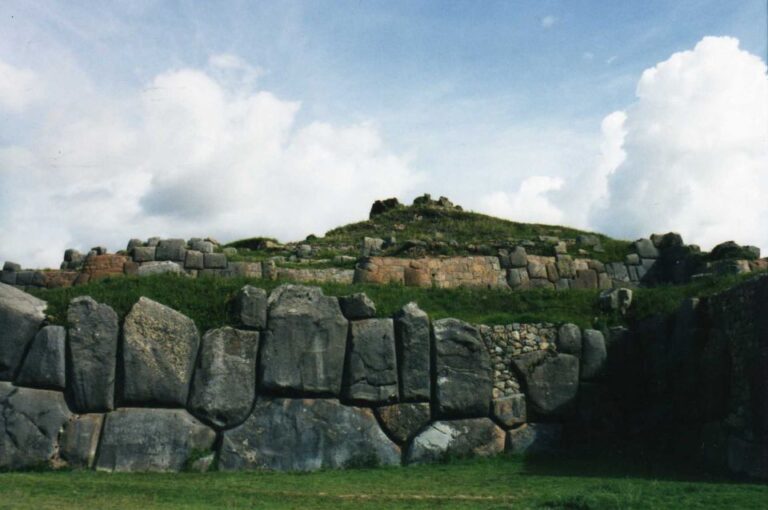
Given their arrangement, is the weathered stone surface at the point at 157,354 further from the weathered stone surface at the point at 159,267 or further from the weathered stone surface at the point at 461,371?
the weathered stone surface at the point at 159,267

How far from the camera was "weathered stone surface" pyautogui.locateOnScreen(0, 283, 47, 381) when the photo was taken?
13.3 meters

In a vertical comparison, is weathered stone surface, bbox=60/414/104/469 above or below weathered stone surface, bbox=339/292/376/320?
below

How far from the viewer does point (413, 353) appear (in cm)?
1452

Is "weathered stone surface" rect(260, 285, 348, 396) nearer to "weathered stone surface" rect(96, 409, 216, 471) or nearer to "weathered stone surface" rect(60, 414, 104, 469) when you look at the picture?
"weathered stone surface" rect(96, 409, 216, 471)

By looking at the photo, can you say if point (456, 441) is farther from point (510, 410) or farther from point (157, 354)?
point (157, 354)

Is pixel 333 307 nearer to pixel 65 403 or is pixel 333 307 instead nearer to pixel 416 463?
pixel 416 463

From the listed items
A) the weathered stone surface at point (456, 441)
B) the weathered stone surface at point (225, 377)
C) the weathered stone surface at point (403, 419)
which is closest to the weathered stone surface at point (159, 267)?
the weathered stone surface at point (225, 377)

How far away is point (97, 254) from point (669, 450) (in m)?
15.3

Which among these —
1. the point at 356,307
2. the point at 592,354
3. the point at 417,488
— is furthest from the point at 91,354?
the point at 592,354

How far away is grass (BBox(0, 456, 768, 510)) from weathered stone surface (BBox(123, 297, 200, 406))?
149cm

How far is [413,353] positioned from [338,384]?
150 cm

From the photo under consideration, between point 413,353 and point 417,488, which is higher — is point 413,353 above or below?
above

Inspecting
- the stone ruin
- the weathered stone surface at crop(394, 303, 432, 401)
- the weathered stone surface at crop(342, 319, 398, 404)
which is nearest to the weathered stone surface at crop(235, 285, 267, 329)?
the stone ruin

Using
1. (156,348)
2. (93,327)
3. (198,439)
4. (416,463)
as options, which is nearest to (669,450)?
(416,463)
